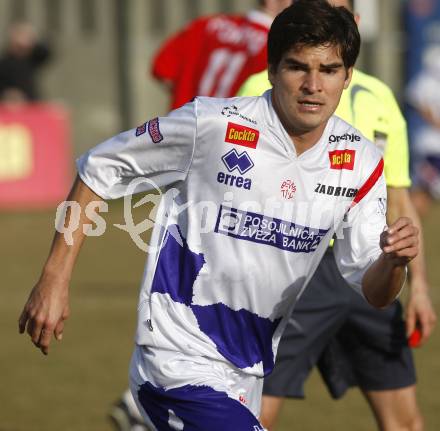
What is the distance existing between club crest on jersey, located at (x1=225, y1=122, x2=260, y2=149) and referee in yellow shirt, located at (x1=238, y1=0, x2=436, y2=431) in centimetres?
102

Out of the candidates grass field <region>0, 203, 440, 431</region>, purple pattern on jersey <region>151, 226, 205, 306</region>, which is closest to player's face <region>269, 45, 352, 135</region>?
purple pattern on jersey <region>151, 226, 205, 306</region>

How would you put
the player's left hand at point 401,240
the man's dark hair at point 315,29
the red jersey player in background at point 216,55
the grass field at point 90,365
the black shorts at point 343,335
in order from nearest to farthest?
1. the player's left hand at point 401,240
2. the man's dark hair at point 315,29
3. the black shorts at point 343,335
4. the red jersey player in background at point 216,55
5. the grass field at point 90,365

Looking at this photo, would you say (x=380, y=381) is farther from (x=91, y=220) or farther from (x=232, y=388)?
(x=91, y=220)

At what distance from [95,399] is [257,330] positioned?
2.98 meters

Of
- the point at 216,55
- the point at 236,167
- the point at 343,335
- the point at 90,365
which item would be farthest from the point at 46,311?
the point at 90,365

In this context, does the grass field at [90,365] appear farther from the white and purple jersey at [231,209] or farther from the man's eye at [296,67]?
the man's eye at [296,67]

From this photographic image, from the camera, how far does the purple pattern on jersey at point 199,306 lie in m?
4.28

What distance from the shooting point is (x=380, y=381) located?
17.9 ft

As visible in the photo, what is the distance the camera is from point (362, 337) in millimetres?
5496

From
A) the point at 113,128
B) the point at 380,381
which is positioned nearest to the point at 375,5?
the point at 113,128

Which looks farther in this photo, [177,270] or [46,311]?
[177,270]

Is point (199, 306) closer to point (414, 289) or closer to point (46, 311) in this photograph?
point (46, 311)

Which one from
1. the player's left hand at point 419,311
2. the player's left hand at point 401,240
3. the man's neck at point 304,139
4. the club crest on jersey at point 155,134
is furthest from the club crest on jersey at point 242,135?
the player's left hand at point 419,311

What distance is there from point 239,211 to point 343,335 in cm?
150
